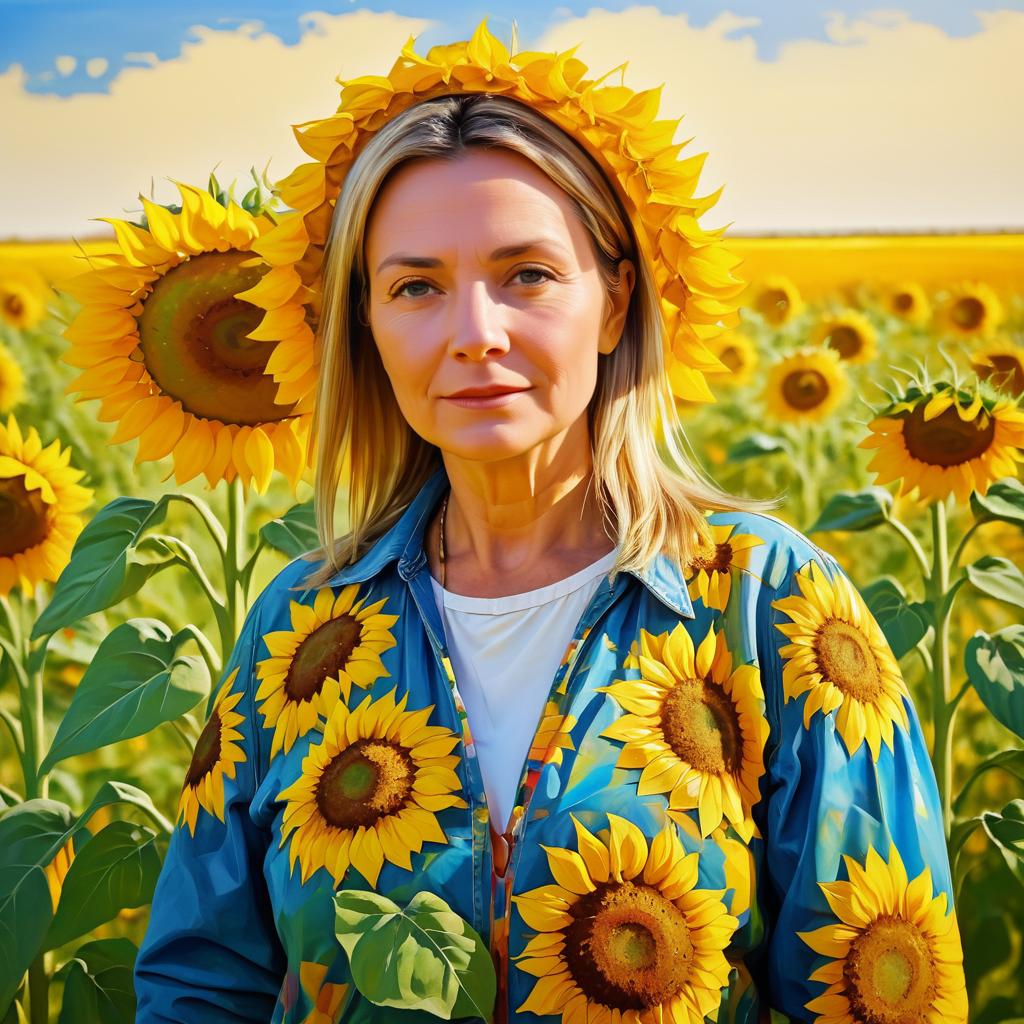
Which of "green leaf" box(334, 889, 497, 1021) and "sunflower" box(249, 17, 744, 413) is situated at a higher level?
"sunflower" box(249, 17, 744, 413)

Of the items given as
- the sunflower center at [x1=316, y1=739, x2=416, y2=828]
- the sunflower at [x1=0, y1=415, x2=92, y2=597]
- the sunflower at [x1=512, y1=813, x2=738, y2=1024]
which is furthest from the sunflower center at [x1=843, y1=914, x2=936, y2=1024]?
the sunflower at [x1=0, y1=415, x2=92, y2=597]

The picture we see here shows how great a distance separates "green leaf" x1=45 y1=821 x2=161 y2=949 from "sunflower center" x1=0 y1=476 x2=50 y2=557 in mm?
498

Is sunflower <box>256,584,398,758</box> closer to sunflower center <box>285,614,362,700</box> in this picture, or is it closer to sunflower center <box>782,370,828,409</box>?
sunflower center <box>285,614,362,700</box>

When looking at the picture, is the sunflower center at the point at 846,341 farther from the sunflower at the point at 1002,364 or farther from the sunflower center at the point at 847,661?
the sunflower center at the point at 847,661

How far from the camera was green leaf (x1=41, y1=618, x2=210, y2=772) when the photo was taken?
198cm

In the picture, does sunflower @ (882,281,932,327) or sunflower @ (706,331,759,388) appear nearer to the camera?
sunflower @ (882,281,932,327)

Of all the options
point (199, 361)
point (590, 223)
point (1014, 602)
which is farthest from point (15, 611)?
point (1014, 602)

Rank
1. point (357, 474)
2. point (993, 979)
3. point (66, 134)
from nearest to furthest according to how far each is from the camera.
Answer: point (357, 474) → point (993, 979) → point (66, 134)

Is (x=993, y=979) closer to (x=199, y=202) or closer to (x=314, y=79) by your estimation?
(x=199, y=202)

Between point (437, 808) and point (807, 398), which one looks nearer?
point (437, 808)

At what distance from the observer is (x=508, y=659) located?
1.46 m

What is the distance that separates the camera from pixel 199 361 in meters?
1.95

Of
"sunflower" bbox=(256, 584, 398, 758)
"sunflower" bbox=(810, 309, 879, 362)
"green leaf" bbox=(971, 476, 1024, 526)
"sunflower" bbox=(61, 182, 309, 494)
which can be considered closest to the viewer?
"sunflower" bbox=(256, 584, 398, 758)

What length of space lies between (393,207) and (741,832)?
79 cm
